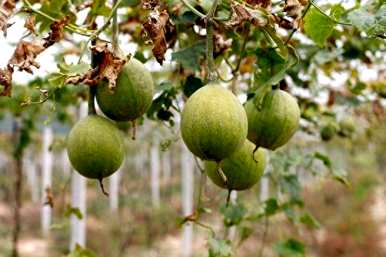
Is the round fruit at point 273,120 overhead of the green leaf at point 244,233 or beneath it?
overhead

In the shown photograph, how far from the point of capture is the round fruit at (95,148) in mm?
1246

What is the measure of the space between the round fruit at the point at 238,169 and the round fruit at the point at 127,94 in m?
0.24

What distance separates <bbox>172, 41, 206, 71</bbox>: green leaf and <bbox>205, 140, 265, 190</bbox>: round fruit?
0.36m

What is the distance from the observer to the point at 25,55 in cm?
125

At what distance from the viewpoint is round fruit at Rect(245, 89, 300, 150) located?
1312 mm

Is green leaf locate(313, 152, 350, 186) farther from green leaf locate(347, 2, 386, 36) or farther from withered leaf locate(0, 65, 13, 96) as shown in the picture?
withered leaf locate(0, 65, 13, 96)

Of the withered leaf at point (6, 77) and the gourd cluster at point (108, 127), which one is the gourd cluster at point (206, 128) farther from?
the withered leaf at point (6, 77)

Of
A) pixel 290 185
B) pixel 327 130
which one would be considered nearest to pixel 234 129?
pixel 290 185

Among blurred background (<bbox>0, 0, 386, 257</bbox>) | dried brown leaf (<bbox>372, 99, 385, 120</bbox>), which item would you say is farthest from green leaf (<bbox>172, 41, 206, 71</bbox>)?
dried brown leaf (<bbox>372, 99, 385, 120</bbox>)

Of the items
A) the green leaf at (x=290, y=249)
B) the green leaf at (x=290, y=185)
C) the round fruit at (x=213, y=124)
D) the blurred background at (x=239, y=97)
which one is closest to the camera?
the round fruit at (x=213, y=124)

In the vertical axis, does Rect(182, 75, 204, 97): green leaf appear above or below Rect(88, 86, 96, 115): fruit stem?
below

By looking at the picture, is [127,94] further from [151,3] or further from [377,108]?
[377,108]

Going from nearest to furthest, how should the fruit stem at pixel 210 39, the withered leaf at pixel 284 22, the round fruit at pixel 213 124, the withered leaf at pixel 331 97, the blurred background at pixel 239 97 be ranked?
the round fruit at pixel 213 124
the fruit stem at pixel 210 39
the withered leaf at pixel 284 22
the blurred background at pixel 239 97
the withered leaf at pixel 331 97

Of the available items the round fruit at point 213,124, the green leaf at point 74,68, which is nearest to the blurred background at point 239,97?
the green leaf at point 74,68
